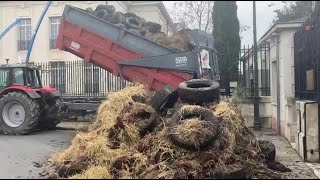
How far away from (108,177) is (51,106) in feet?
24.3

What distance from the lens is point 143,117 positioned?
29.9 ft

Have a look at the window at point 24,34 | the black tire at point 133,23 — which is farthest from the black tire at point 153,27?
the window at point 24,34

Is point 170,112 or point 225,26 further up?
point 225,26

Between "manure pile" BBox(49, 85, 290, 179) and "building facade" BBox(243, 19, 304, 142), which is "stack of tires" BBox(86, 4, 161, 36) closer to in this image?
"manure pile" BBox(49, 85, 290, 179)

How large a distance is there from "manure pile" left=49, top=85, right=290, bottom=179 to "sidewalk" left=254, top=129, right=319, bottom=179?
633 mm

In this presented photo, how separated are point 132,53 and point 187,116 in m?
3.97

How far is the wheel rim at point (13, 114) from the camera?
1348 cm

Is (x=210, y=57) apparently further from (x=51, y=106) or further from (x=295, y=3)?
(x=295, y=3)

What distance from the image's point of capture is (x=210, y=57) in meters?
12.5

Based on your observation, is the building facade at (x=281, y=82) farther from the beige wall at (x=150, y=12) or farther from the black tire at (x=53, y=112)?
the beige wall at (x=150, y=12)

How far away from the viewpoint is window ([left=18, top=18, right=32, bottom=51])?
28.8m

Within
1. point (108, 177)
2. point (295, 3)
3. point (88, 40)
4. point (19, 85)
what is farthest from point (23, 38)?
point (295, 3)

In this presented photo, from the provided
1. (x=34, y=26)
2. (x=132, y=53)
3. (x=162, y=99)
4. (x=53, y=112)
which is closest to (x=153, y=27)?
(x=132, y=53)

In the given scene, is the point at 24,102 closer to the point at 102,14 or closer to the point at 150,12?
the point at 102,14
